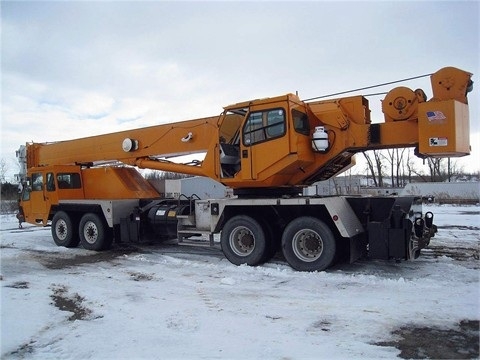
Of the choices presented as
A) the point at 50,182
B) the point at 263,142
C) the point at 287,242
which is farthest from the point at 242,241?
the point at 50,182

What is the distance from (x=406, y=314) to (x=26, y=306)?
547 cm

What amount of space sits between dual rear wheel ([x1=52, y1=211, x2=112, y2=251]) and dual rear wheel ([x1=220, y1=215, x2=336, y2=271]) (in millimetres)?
4205

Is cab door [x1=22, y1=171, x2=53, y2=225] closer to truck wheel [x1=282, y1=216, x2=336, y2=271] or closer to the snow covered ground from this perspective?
the snow covered ground

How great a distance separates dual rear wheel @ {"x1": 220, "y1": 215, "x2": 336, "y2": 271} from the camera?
823 cm

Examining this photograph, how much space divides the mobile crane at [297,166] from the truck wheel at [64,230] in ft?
4.51

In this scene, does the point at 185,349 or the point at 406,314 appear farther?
the point at 406,314

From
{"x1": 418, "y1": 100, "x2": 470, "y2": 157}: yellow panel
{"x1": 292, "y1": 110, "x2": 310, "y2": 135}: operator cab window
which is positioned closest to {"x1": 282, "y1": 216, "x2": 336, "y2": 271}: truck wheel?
{"x1": 292, "y1": 110, "x2": 310, "y2": 135}: operator cab window

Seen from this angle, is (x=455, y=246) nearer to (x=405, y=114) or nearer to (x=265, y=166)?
(x=405, y=114)

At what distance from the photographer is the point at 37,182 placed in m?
13.9

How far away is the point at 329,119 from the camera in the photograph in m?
8.89

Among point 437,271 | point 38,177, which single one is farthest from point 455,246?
point 38,177

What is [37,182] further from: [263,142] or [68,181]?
[263,142]

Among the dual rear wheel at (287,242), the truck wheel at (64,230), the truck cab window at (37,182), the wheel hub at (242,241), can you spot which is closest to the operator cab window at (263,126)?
the dual rear wheel at (287,242)

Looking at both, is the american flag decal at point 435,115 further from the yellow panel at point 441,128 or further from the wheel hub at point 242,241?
the wheel hub at point 242,241
